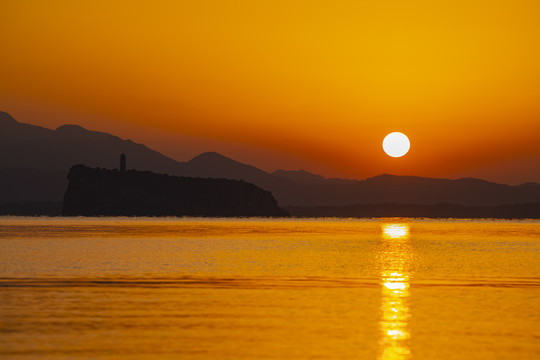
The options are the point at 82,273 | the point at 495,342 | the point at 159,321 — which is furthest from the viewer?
the point at 82,273

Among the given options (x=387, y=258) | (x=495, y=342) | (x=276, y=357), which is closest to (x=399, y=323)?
(x=495, y=342)

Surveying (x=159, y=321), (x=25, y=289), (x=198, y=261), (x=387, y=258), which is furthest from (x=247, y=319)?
(x=387, y=258)

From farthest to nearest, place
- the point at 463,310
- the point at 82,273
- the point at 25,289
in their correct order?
the point at 82,273
the point at 25,289
the point at 463,310

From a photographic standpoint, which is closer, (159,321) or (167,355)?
(167,355)

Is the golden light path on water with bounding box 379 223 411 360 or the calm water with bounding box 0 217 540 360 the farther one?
the calm water with bounding box 0 217 540 360

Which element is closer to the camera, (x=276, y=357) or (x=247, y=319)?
(x=276, y=357)

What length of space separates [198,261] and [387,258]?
14622 mm

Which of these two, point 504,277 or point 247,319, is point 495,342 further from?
point 504,277

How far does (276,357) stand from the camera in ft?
66.1

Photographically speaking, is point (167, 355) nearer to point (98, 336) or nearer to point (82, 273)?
point (98, 336)

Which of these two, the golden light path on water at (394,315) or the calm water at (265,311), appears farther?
the calm water at (265,311)

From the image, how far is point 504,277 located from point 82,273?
21732 mm

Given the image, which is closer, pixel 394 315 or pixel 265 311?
pixel 394 315

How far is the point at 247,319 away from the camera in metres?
26.2
